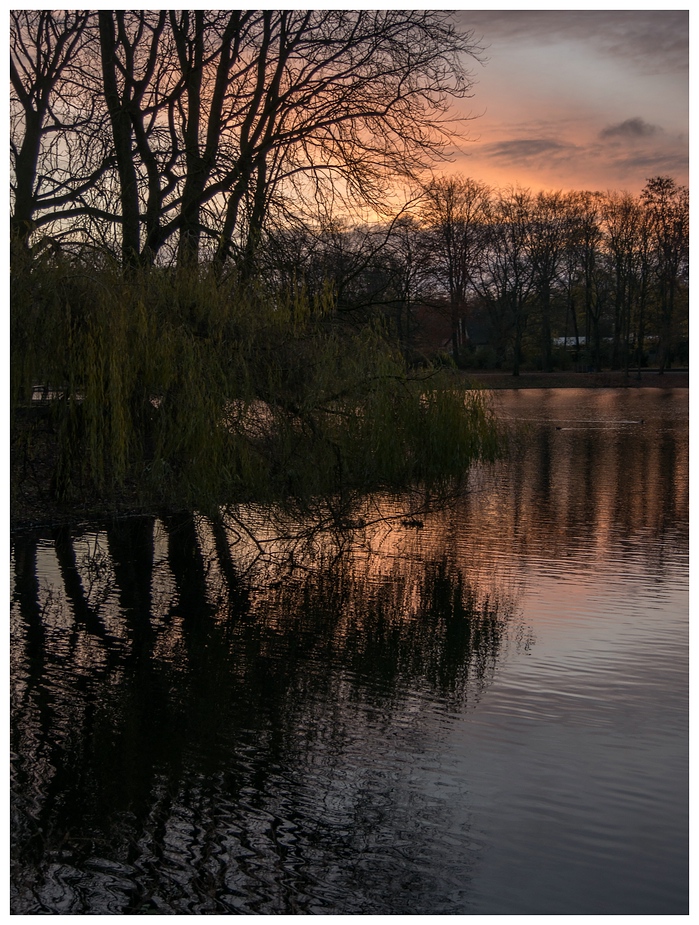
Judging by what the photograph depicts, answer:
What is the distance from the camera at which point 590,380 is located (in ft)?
183

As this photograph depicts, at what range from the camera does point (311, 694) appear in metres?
6.47

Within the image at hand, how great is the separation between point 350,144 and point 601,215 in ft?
143

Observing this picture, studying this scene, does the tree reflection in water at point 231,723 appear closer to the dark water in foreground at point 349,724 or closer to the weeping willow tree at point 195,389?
the dark water in foreground at point 349,724

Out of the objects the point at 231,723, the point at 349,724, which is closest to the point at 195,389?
the point at 231,723

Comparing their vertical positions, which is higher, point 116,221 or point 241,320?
point 116,221

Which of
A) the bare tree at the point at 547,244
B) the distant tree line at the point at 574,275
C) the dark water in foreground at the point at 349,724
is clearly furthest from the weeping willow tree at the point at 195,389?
the bare tree at the point at 547,244

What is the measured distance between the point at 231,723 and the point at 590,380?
171 feet

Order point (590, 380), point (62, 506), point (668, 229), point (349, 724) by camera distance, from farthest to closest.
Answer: point (590, 380)
point (668, 229)
point (62, 506)
point (349, 724)

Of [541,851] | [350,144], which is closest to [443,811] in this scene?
[541,851]

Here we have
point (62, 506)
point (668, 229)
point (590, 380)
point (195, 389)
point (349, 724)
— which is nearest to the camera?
point (349, 724)

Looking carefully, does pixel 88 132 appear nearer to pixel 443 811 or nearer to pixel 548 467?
pixel 548 467

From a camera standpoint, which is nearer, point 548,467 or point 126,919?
point 126,919

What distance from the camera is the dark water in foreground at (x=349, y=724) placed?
4.25m

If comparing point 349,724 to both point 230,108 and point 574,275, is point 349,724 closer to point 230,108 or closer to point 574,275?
point 230,108
